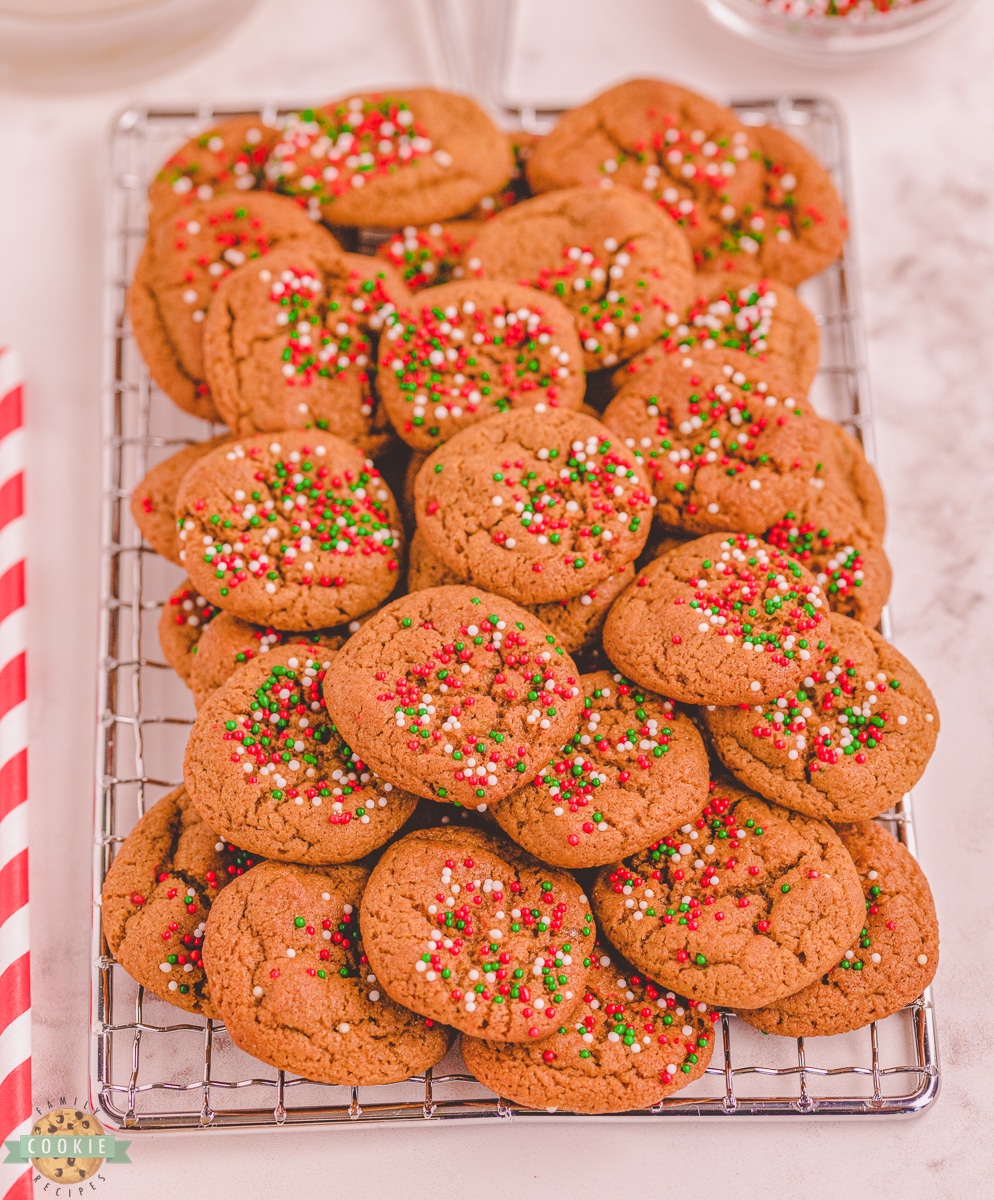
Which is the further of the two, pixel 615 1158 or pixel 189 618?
pixel 189 618

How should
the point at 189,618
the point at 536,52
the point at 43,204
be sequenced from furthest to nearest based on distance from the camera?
1. the point at 536,52
2. the point at 43,204
3. the point at 189,618

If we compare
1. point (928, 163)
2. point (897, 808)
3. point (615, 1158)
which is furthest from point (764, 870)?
point (928, 163)

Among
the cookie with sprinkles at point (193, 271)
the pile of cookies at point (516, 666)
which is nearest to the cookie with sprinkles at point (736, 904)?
the pile of cookies at point (516, 666)

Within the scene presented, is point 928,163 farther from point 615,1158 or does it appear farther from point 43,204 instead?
point 615,1158

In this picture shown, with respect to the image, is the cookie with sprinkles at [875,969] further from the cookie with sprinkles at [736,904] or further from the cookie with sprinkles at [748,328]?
the cookie with sprinkles at [748,328]

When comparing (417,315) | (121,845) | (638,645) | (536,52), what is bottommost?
(121,845)
